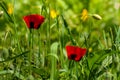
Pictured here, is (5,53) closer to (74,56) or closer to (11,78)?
(11,78)

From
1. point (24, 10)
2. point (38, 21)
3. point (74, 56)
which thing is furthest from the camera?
point (24, 10)

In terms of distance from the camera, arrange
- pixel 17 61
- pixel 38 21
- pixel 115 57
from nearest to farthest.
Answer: pixel 38 21 < pixel 115 57 < pixel 17 61

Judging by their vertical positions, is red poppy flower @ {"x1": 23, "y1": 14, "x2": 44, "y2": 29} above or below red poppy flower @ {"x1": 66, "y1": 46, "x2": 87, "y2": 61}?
above

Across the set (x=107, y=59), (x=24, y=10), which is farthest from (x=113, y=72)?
(x=24, y=10)

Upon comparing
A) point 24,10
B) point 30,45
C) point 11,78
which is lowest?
point 11,78

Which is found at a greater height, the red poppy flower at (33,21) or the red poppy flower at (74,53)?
the red poppy flower at (33,21)

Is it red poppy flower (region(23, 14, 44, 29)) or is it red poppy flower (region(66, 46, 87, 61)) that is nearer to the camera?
red poppy flower (region(66, 46, 87, 61))

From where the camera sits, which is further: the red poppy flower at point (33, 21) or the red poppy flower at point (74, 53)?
the red poppy flower at point (33, 21)

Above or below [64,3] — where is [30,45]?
below

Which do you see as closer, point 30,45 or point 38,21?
point 38,21

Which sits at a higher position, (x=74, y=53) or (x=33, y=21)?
(x=33, y=21)

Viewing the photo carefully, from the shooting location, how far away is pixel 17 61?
6.93 ft

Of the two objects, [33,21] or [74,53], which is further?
[33,21]

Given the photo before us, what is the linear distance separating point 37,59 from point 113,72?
1.13 ft
